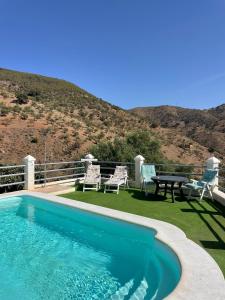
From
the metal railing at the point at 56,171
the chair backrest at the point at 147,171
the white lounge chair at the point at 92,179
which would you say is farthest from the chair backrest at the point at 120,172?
the metal railing at the point at 56,171

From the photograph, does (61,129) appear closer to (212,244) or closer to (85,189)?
(85,189)

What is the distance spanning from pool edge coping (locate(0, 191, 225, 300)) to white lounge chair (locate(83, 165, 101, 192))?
126 inches

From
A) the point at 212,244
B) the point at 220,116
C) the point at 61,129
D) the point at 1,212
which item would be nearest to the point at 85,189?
the point at 1,212

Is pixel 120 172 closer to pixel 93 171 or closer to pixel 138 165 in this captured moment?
pixel 138 165

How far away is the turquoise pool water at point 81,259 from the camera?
4094mm

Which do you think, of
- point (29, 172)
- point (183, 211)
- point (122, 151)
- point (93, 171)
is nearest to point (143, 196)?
point (183, 211)

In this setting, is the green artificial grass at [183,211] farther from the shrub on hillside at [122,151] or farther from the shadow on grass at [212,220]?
the shrub on hillside at [122,151]

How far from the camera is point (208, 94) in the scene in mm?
20484

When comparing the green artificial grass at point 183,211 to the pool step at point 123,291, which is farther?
the green artificial grass at point 183,211

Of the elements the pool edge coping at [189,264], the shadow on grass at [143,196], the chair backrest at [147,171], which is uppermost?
the chair backrest at [147,171]

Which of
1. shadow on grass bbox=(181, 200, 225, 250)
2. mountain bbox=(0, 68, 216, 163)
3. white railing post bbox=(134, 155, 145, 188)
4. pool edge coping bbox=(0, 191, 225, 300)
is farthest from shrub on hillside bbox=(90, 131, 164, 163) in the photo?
mountain bbox=(0, 68, 216, 163)

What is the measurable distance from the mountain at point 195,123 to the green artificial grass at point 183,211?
2882 cm

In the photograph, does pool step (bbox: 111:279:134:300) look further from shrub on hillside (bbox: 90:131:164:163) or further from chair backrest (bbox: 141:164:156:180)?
shrub on hillside (bbox: 90:131:164:163)

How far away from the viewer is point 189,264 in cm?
435
